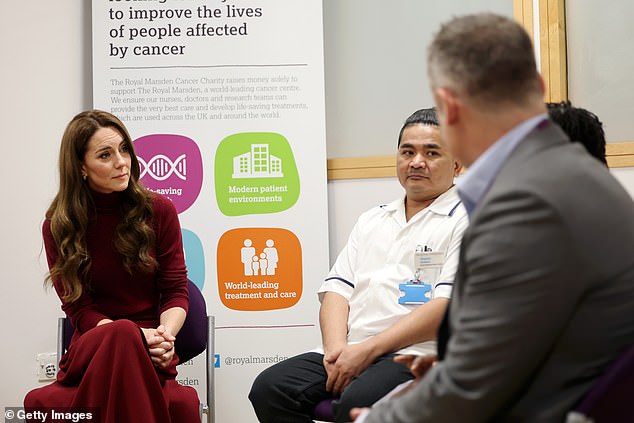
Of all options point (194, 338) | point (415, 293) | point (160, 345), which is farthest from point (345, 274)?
point (160, 345)

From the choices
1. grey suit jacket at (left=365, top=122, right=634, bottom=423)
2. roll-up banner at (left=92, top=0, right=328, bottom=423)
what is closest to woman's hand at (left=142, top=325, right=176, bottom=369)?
roll-up banner at (left=92, top=0, right=328, bottom=423)

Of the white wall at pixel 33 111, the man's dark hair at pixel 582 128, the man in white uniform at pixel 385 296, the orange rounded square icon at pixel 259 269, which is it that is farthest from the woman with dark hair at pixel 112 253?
the man's dark hair at pixel 582 128

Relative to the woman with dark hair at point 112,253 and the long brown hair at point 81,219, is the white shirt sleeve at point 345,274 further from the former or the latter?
the long brown hair at point 81,219

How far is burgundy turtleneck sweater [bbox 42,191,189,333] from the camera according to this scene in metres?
2.95

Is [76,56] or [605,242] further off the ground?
[76,56]

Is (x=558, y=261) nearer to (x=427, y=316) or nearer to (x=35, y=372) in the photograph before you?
(x=427, y=316)

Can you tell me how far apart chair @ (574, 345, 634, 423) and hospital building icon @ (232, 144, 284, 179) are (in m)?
2.82

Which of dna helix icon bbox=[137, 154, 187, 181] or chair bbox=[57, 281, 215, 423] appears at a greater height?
dna helix icon bbox=[137, 154, 187, 181]

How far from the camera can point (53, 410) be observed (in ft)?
8.67

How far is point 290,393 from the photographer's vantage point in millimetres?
2715

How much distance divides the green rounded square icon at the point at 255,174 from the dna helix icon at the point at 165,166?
0.56 feet

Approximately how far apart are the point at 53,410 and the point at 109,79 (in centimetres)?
186

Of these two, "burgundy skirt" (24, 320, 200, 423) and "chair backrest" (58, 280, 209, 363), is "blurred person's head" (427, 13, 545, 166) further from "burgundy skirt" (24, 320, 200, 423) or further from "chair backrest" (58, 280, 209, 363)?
"chair backrest" (58, 280, 209, 363)

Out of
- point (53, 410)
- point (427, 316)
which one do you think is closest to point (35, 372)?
point (53, 410)
